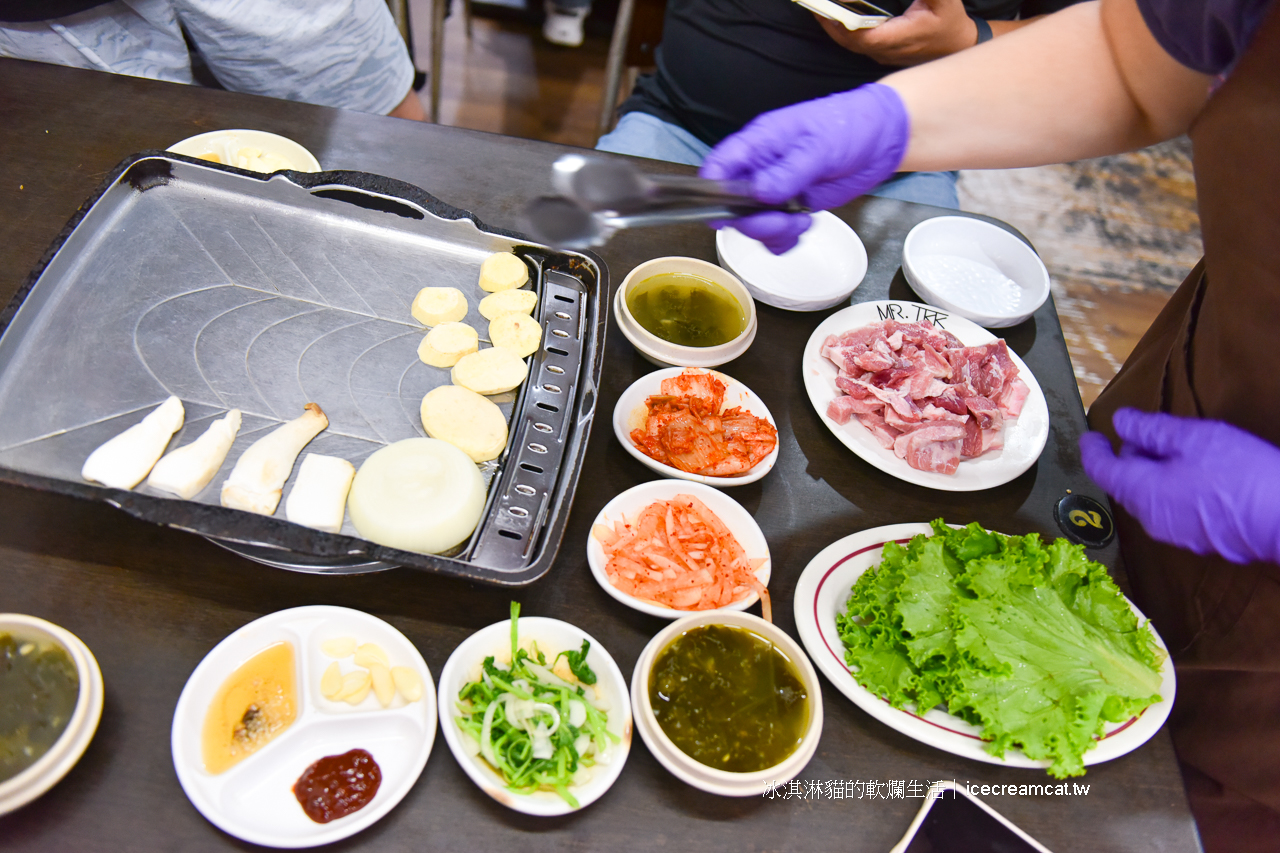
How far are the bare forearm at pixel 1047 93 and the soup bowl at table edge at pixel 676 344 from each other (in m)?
0.58

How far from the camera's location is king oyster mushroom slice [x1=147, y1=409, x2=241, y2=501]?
136 cm

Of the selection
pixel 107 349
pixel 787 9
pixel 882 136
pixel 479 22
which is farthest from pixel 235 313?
pixel 479 22

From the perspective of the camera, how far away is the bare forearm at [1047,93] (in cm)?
173

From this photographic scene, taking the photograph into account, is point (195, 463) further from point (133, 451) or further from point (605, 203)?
point (605, 203)

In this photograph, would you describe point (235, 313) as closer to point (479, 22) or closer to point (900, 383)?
point (900, 383)

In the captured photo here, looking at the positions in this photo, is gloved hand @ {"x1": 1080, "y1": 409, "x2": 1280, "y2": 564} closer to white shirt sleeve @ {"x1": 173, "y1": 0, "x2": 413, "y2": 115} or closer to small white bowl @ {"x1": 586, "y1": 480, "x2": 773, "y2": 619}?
small white bowl @ {"x1": 586, "y1": 480, "x2": 773, "y2": 619}

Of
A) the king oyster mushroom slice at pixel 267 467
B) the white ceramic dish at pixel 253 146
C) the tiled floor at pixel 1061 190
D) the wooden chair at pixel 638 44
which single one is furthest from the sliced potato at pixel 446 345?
the tiled floor at pixel 1061 190

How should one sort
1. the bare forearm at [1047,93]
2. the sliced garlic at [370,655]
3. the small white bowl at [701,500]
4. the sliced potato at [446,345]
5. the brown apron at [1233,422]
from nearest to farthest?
the sliced garlic at [370,655], the brown apron at [1233,422], the small white bowl at [701,500], the sliced potato at [446,345], the bare forearm at [1047,93]

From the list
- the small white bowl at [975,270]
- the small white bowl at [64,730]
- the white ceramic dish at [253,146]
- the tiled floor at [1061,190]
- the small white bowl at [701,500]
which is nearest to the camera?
the small white bowl at [64,730]

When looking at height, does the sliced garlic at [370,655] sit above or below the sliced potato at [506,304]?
below

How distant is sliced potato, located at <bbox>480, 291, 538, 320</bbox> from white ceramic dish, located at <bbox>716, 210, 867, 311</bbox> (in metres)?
0.67

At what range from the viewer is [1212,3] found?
1449 millimetres

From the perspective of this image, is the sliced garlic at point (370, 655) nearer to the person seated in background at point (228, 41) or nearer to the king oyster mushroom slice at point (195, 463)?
the king oyster mushroom slice at point (195, 463)

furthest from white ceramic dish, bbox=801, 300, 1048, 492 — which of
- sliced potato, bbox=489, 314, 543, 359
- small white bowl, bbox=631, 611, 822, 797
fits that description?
sliced potato, bbox=489, 314, 543, 359
